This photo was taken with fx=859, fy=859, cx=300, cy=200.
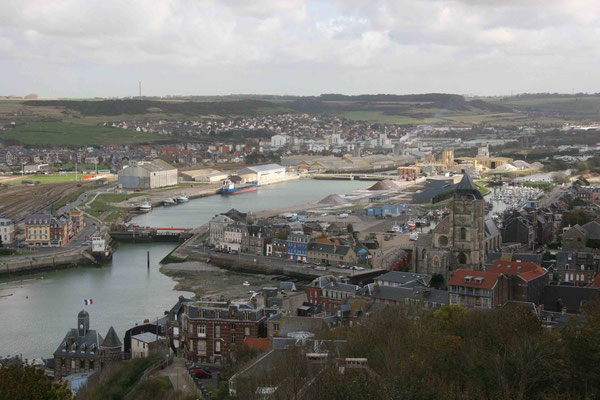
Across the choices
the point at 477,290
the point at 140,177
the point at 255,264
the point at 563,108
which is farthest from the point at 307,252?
the point at 563,108

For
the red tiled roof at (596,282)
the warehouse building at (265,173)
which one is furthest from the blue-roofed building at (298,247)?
the warehouse building at (265,173)

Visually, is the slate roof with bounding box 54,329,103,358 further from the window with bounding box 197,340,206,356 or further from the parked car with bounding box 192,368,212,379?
the parked car with bounding box 192,368,212,379

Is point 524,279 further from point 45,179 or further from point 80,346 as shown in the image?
point 45,179

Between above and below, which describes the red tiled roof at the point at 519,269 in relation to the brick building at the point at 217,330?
above

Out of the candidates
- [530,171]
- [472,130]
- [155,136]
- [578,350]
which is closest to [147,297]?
[578,350]

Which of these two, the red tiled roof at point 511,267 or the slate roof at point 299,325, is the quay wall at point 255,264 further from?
the slate roof at point 299,325

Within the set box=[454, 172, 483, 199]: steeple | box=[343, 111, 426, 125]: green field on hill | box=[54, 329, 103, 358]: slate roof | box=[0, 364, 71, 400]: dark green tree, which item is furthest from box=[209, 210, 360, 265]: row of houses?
box=[343, 111, 426, 125]: green field on hill
